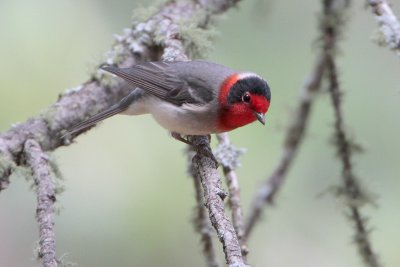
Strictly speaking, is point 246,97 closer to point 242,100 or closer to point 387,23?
point 242,100

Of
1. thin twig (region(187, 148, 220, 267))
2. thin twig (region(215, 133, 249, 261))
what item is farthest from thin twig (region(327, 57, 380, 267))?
thin twig (region(187, 148, 220, 267))

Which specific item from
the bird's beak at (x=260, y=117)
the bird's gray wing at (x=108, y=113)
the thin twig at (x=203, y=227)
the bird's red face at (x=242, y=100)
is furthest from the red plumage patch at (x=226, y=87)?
the bird's gray wing at (x=108, y=113)

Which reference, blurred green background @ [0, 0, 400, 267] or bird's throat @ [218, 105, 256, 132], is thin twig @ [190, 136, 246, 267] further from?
blurred green background @ [0, 0, 400, 267]

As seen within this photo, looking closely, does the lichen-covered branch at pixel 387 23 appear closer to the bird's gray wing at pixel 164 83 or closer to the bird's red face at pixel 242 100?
the bird's red face at pixel 242 100

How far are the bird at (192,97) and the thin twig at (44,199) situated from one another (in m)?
0.29

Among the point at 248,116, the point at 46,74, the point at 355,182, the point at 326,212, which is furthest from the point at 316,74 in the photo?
the point at 46,74

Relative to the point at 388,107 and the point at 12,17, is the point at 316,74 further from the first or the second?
the point at 12,17

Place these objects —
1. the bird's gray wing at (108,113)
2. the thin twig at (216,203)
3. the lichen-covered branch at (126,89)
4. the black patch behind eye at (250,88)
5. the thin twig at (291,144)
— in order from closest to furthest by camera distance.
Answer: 1. the thin twig at (216,203)
2. the lichen-covered branch at (126,89)
3. the bird's gray wing at (108,113)
4. the black patch behind eye at (250,88)
5. the thin twig at (291,144)

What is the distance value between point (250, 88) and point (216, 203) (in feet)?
3.26

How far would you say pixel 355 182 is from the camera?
119 inches

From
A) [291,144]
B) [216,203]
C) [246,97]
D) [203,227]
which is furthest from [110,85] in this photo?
[216,203]

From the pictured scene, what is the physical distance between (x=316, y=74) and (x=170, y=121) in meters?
0.76

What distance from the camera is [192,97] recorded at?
11.3ft

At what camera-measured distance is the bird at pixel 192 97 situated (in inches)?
126
